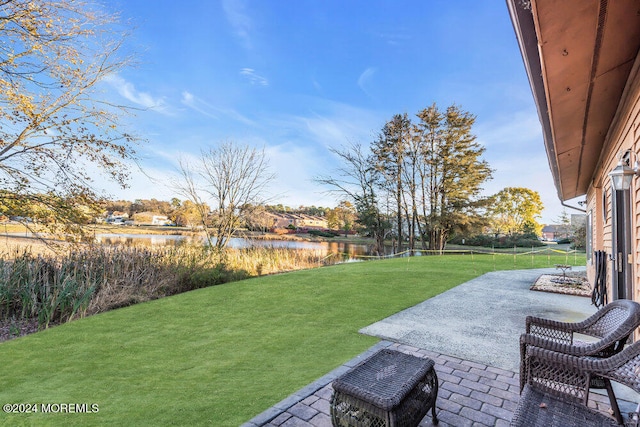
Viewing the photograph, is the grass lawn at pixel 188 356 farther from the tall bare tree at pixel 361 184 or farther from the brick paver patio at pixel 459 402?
the tall bare tree at pixel 361 184

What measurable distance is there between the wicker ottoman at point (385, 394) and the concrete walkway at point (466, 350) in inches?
12.0

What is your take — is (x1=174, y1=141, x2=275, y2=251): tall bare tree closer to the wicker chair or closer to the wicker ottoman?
the wicker ottoman

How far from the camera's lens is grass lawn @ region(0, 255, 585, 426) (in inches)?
84.2

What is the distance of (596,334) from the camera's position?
7.75 ft

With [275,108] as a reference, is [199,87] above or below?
below

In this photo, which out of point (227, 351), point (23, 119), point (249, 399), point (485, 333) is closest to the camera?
point (249, 399)

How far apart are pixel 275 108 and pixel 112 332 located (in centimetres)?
1136

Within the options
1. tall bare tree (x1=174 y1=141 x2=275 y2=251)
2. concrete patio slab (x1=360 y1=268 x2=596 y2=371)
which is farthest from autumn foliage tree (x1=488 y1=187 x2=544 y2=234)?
concrete patio slab (x1=360 y1=268 x2=596 y2=371)

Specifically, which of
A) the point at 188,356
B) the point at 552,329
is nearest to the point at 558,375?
the point at 552,329

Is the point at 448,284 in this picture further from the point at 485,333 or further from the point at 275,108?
the point at 275,108

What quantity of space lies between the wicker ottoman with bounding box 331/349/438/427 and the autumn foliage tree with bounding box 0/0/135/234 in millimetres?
5661

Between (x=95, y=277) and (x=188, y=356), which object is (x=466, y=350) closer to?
(x=188, y=356)

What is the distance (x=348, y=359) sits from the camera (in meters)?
2.92

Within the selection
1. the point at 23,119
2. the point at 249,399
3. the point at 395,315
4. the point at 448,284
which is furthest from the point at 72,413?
the point at 448,284
